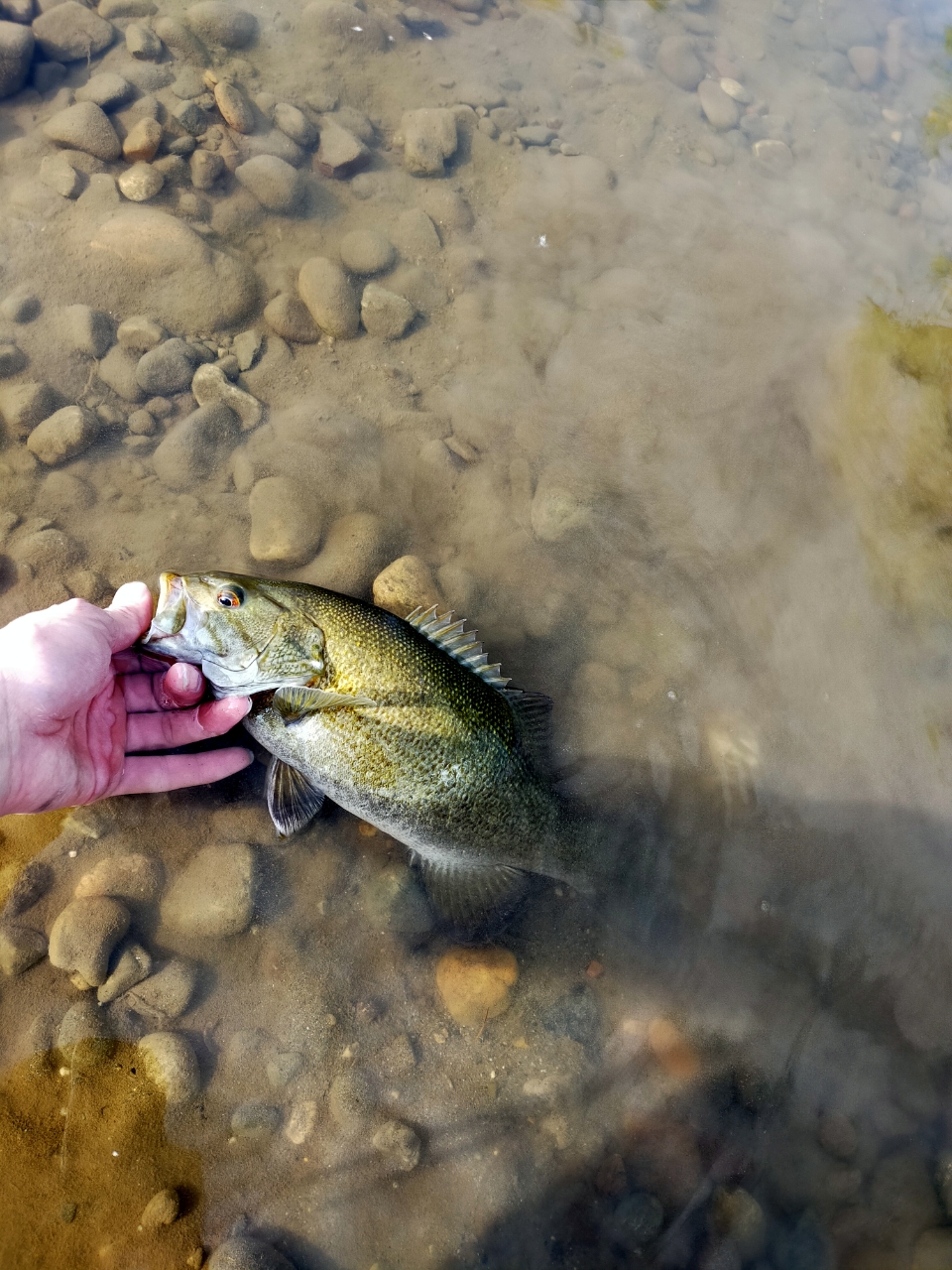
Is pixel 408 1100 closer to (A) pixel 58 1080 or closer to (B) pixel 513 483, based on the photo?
(A) pixel 58 1080

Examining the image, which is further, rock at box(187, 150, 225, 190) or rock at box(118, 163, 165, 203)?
rock at box(187, 150, 225, 190)

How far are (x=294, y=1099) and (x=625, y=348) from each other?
5544mm

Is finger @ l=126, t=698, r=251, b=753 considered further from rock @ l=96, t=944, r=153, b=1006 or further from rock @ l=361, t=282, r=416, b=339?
rock @ l=361, t=282, r=416, b=339

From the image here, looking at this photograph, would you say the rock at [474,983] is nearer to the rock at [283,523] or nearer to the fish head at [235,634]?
the fish head at [235,634]

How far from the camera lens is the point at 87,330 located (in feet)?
16.4

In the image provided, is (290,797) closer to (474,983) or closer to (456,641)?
(456,641)

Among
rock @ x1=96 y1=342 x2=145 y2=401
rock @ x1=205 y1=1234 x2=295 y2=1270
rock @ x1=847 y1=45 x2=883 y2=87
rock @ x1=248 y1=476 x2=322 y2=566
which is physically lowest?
rock @ x1=205 y1=1234 x2=295 y2=1270

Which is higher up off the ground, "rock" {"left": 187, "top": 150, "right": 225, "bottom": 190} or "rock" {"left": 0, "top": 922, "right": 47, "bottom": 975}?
"rock" {"left": 187, "top": 150, "right": 225, "bottom": 190}

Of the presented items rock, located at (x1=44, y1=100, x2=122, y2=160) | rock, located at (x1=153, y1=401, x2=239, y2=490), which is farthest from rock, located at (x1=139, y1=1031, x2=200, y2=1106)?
rock, located at (x1=44, y1=100, x2=122, y2=160)

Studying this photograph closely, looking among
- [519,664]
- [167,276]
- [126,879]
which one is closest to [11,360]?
[167,276]

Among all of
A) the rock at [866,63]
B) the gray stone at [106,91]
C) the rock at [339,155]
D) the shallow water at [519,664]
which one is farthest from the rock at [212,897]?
the rock at [866,63]

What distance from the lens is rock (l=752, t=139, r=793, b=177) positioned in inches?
295

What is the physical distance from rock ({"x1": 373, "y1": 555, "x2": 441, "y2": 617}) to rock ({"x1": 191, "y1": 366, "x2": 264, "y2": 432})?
163 centimetres

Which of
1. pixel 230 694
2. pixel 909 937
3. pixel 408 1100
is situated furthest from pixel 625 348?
pixel 408 1100
